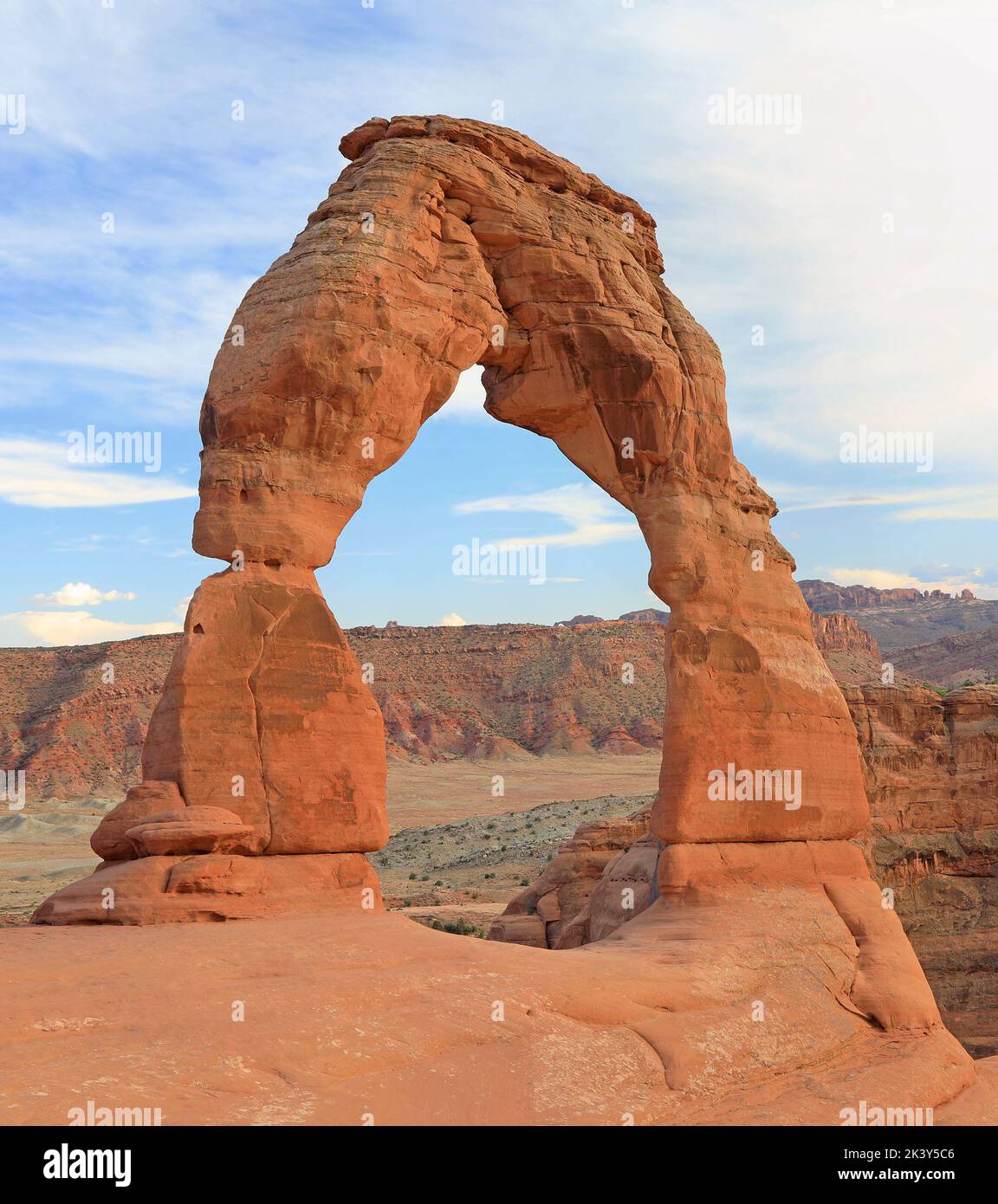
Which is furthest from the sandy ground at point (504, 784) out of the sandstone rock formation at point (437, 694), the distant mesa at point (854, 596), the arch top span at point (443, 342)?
the distant mesa at point (854, 596)

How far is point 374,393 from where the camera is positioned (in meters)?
10.7

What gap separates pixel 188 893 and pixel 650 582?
648 cm

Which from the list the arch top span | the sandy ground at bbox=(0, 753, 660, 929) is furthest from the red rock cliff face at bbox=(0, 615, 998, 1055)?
the arch top span

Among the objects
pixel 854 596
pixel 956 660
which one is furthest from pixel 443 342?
pixel 854 596

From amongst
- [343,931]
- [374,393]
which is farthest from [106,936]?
[374,393]

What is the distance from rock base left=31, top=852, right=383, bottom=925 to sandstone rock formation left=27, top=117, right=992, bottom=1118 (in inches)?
0.9

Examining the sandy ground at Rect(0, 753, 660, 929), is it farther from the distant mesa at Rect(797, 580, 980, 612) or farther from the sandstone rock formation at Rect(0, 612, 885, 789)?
the distant mesa at Rect(797, 580, 980, 612)

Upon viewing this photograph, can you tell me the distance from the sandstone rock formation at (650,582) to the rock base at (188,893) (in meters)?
0.02

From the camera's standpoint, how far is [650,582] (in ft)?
43.3

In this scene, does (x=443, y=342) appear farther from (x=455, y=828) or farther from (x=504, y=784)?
(x=504, y=784)

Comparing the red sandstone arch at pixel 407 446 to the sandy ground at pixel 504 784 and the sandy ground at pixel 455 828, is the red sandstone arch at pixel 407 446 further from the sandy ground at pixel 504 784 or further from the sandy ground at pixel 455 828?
the sandy ground at pixel 504 784

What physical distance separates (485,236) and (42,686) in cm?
6264

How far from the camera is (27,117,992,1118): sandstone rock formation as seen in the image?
950cm
